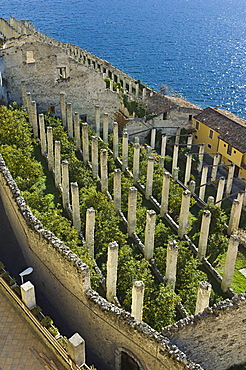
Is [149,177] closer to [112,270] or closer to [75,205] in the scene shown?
[75,205]

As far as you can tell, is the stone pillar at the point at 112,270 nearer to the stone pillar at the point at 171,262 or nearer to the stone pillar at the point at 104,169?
the stone pillar at the point at 171,262

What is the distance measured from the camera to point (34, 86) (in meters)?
47.4

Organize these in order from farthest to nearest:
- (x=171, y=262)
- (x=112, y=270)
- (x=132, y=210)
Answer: (x=132, y=210)
(x=171, y=262)
(x=112, y=270)

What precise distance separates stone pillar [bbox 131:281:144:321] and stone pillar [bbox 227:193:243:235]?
1606cm

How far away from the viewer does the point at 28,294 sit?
20.0 meters

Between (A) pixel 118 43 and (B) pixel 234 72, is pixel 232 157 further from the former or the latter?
(A) pixel 118 43

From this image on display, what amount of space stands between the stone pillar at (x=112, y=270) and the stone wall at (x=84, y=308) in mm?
3918

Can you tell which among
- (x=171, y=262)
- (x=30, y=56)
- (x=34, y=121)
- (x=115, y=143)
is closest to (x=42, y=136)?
(x=34, y=121)

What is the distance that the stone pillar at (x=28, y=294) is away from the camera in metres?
19.8

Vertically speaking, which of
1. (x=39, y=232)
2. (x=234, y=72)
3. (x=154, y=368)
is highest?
(x=39, y=232)

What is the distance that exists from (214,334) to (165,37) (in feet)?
381

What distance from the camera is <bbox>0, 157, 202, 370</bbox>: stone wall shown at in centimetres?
1872

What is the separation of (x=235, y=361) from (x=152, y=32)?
121 meters

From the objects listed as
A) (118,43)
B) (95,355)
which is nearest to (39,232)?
(95,355)
